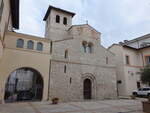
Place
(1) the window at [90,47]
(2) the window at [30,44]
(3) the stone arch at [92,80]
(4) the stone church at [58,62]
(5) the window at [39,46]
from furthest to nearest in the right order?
1. (1) the window at [90,47]
2. (3) the stone arch at [92,80]
3. (5) the window at [39,46]
4. (2) the window at [30,44]
5. (4) the stone church at [58,62]

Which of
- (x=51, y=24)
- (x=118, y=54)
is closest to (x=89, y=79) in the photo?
(x=118, y=54)

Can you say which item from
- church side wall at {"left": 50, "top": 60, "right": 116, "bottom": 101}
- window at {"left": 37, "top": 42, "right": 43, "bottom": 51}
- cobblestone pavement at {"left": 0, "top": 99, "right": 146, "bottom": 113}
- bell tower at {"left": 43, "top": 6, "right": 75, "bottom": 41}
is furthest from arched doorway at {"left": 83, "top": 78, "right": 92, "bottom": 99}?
bell tower at {"left": 43, "top": 6, "right": 75, "bottom": 41}

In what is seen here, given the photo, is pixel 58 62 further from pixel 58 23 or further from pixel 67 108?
pixel 58 23

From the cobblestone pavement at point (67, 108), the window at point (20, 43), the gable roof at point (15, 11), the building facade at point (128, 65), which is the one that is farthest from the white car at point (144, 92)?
the gable roof at point (15, 11)

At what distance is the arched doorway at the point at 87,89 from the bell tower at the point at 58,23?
9.08 m

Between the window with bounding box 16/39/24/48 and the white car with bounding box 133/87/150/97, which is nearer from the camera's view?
the window with bounding box 16/39/24/48

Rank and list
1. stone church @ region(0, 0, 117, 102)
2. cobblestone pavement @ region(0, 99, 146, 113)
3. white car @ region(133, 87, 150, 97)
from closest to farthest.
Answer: cobblestone pavement @ region(0, 99, 146, 113)
stone church @ region(0, 0, 117, 102)
white car @ region(133, 87, 150, 97)

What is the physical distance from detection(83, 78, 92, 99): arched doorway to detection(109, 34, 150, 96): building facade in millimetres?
7431

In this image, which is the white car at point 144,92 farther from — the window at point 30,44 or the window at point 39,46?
the window at point 30,44

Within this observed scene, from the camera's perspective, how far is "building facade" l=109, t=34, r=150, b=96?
2210 centimetres

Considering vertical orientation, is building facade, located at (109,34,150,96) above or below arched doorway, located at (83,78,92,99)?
above

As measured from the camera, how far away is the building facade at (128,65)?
72.5ft

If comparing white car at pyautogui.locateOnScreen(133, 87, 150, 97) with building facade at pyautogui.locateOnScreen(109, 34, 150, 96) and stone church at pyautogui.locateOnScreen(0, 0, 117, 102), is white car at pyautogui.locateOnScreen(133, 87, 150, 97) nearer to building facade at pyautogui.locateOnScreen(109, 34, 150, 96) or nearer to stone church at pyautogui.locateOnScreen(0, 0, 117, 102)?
building facade at pyautogui.locateOnScreen(109, 34, 150, 96)

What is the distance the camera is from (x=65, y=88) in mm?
15656
